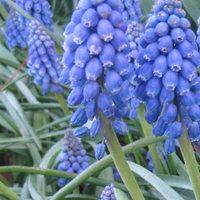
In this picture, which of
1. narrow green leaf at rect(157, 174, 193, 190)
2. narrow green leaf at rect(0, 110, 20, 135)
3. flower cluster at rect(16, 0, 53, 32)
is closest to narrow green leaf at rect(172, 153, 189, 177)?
narrow green leaf at rect(157, 174, 193, 190)

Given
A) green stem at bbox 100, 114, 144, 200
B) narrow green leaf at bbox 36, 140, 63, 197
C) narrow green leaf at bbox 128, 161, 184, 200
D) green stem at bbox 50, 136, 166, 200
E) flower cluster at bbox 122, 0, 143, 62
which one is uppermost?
flower cluster at bbox 122, 0, 143, 62

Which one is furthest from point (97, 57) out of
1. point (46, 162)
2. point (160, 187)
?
point (46, 162)

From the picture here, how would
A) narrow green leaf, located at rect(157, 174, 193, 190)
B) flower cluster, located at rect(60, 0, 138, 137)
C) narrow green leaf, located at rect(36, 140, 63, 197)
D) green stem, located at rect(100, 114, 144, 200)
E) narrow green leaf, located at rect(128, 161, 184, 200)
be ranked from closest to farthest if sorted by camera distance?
flower cluster, located at rect(60, 0, 138, 137)
green stem, located at rect(100, 114, 144, 200)
narrow green leaf, located at rect(128, 161, 184, 200)
narrow green leaf, located at rect(157, 174, 193, 190)
narrow green leaf, located at rect(36, 140, 63, 197)

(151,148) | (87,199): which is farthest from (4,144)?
(151,148)

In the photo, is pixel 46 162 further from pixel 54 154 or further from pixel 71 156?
pixel 71 156

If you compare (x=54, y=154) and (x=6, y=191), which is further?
(x=54, y=154)

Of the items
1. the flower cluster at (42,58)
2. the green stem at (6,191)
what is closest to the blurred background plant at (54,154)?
the green stem at (6,191)

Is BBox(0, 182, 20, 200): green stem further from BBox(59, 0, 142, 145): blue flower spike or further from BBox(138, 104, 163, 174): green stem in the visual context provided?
BBox(59, 0, 142, 145): blue flower spike

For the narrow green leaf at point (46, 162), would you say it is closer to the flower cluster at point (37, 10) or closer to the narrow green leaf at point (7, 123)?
the narrow green leaf at point (7, 123)
